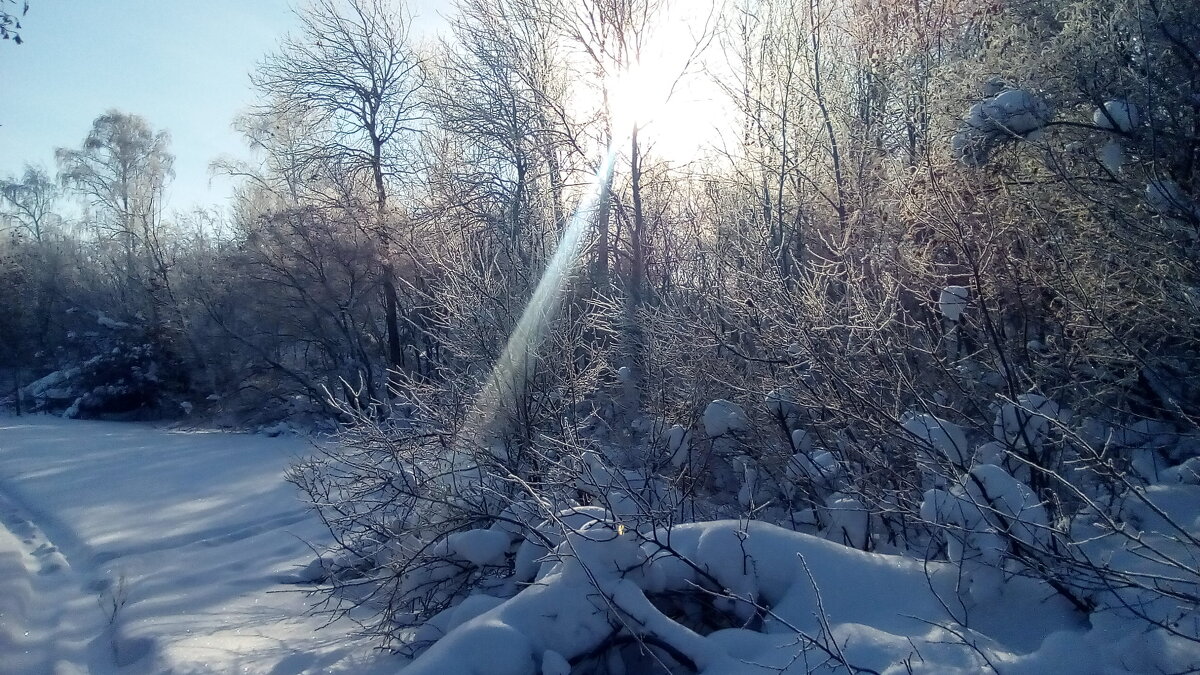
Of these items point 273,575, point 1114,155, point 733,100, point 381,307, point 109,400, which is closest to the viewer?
point 1114,155

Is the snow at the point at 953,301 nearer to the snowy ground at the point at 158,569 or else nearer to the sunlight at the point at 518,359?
the sunlight at the point at 518,359

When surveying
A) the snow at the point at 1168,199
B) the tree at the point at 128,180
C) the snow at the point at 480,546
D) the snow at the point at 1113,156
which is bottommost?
the snow at the point at 480,546

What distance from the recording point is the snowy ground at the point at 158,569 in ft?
20.2

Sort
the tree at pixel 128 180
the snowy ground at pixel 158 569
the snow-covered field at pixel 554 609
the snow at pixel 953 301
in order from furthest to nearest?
1. the tree at pixel 128 180
2. the snowy ground at pixel 158 569
3. the snow at pixel 953 301
4. the snow-covered field at pixel 554 609

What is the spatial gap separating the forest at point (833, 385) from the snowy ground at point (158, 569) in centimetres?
57

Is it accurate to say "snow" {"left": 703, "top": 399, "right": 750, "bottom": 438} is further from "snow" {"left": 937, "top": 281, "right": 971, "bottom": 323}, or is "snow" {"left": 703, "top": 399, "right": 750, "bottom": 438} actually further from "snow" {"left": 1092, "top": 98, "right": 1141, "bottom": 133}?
"snow" {"left": 1092, "top": 98, "right": 1141, "bottom": 133}

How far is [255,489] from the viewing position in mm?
12562

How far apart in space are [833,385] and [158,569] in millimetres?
7609

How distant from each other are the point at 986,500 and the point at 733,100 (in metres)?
11.3

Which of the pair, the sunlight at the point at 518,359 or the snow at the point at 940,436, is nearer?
the snow at the point at 940,436

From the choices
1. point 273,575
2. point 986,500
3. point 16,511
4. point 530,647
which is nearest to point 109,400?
Answer: point 16,511

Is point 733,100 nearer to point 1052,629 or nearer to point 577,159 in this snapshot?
point 577,159

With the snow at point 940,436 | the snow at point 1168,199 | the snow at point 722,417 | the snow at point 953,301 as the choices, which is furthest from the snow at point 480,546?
the snow at point 1168,199

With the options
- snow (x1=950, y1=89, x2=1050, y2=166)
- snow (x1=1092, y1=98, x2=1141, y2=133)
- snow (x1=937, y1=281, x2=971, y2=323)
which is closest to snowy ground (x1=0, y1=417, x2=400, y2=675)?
snow (x1=937, y1=281, x2=971, y2=323)
